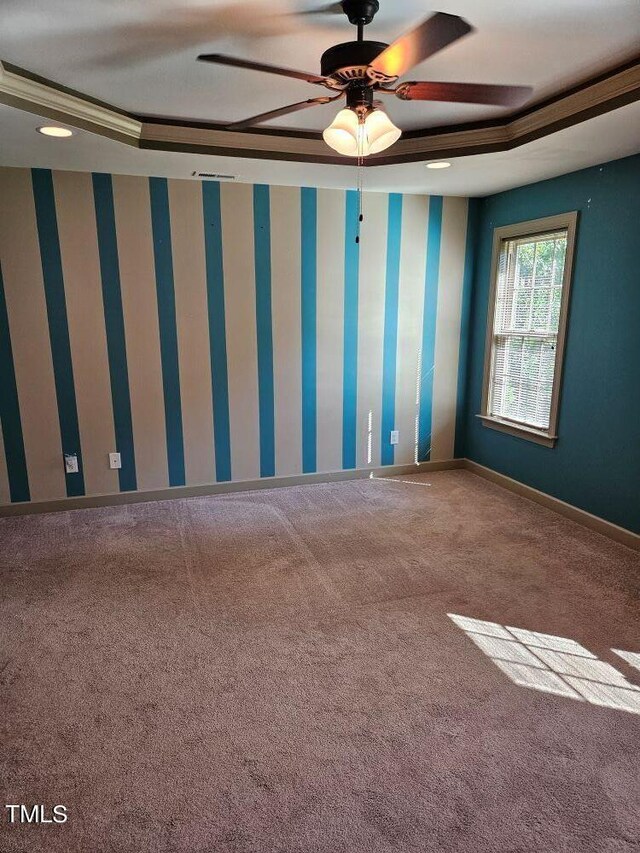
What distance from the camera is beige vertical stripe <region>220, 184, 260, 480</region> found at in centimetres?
395

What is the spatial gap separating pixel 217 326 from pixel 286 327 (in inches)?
21.3

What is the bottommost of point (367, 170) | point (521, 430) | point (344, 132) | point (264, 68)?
point (521, 430)

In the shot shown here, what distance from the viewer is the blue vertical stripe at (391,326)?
4.32m

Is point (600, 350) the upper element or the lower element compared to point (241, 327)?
lower

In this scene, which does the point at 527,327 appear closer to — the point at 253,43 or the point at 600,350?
the point at 600,350

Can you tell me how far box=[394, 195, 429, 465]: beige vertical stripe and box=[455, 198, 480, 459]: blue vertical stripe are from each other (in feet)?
1.34

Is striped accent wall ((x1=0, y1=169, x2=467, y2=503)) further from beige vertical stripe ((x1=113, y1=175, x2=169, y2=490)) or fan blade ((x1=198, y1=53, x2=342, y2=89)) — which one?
fan blade ((x1=198, y1=53, x2=342, y2=89))

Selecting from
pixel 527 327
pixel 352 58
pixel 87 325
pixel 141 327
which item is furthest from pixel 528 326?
pixel 87 325

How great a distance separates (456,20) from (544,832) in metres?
2.26

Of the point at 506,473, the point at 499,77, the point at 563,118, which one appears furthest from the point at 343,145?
the point at 506,473

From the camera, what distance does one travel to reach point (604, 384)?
3441 millimetres

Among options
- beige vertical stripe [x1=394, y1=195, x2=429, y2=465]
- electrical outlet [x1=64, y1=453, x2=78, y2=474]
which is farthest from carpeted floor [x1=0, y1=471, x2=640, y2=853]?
beige vertical stripe [x1=394, y1=195, x2=429, y2=465]

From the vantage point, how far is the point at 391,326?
4492 millimetres

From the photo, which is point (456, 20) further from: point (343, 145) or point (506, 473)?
point (506, 473)
